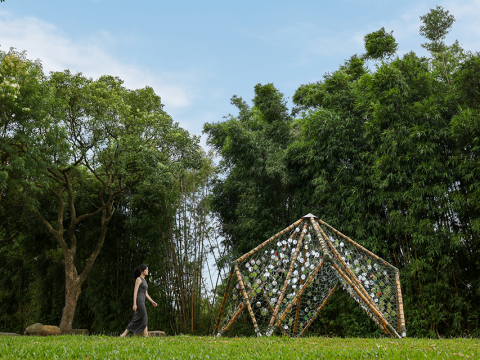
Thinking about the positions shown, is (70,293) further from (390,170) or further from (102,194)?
(390,170)

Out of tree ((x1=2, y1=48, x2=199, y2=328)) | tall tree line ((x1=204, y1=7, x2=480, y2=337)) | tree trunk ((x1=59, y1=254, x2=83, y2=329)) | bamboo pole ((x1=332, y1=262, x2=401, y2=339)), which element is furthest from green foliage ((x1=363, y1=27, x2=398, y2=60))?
tree trunk ((x1=59, y1=254, x2=83, y2=329))

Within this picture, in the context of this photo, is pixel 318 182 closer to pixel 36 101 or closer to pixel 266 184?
pixel 266 184

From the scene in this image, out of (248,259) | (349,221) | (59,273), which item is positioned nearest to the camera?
(248,259)

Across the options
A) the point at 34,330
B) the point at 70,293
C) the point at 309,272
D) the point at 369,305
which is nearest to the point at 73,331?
the point at 34,330

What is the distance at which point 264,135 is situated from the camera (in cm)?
948

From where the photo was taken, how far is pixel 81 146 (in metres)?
10.2

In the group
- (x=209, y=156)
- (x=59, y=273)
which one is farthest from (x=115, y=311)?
(x=209, y=156)

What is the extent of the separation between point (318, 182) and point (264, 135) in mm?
2295

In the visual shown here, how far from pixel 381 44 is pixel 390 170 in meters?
3.08

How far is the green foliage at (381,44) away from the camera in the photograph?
321 inches

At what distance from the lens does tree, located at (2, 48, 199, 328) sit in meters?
8.63

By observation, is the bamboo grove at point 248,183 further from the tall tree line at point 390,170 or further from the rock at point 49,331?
the rock at point 49,331

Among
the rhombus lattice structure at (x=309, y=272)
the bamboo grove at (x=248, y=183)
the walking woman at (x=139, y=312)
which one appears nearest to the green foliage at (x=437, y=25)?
the bamboo grove at (x=248, y=183)

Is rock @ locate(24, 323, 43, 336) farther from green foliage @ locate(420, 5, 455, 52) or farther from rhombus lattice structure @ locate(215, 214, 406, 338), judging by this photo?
green foliage @ locate(420, 5, 455, 52)
